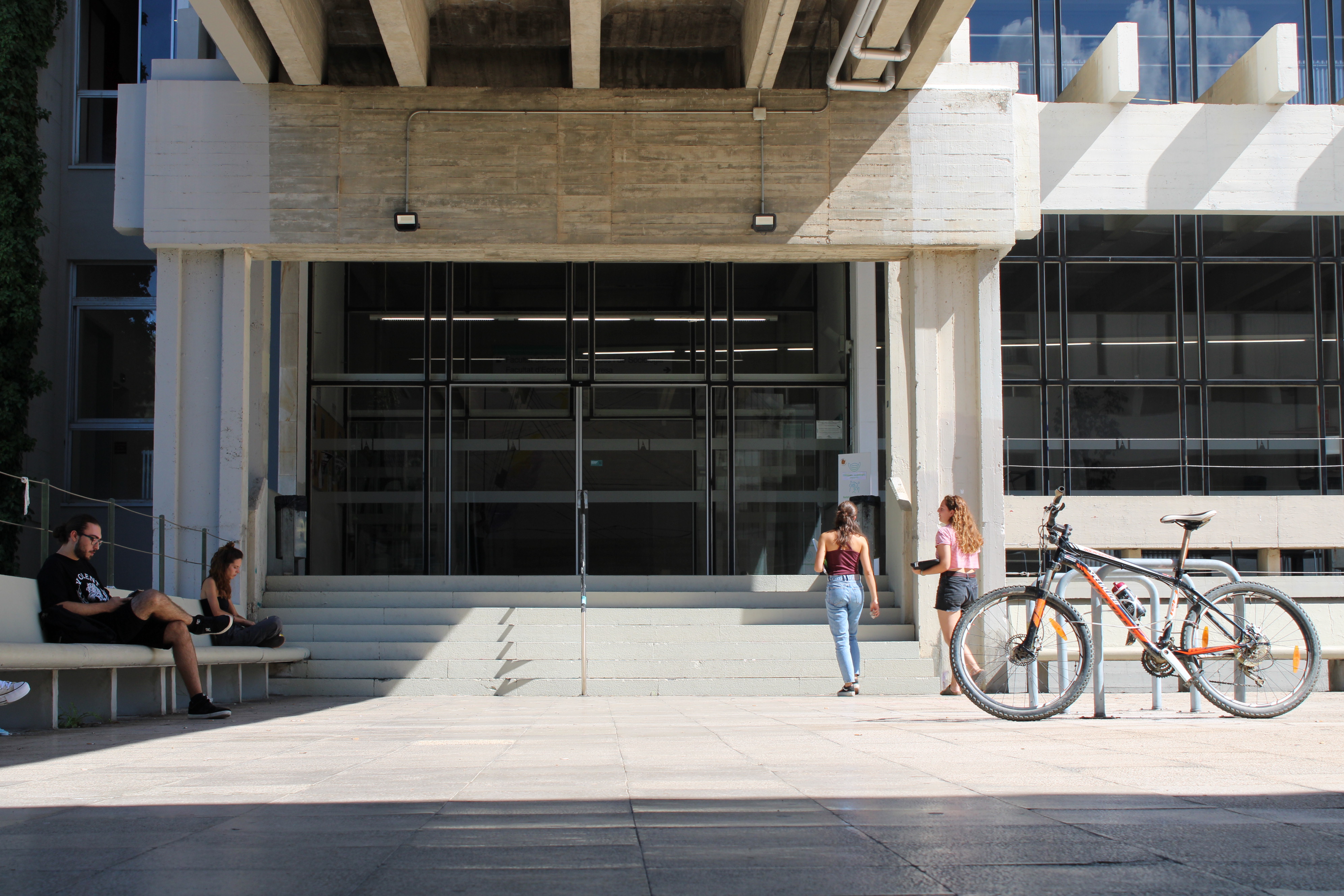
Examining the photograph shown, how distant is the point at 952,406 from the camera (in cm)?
1207

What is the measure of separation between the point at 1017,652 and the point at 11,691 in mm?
4982

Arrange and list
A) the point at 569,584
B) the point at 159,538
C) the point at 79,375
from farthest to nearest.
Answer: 1. the point at 79,375
2. the point at 569,584
3. the point at 159,538

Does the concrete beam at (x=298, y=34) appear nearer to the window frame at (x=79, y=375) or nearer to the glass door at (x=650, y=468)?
the window frame at (x=79, y=375)

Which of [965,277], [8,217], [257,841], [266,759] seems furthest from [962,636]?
[8,217]

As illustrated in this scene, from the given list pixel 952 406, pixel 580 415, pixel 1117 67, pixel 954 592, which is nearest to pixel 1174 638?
A: pixel 954 592

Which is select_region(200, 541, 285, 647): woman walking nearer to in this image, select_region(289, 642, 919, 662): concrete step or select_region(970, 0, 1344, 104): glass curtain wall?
select_region(289, 642, 919, 662): concrete step

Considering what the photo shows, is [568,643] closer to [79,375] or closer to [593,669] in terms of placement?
[593,669]

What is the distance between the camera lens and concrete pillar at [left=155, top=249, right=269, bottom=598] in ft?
38.4

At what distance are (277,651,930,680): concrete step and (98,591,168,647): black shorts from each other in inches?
156

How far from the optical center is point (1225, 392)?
21.0m

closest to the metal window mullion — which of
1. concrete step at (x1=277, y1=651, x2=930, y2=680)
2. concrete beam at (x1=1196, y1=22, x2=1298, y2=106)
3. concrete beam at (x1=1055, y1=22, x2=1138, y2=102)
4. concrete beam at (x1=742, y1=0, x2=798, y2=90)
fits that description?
concrete step at (x1=277, y1=651, x2=930, y2=680)

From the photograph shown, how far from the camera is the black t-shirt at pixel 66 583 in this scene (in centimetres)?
692

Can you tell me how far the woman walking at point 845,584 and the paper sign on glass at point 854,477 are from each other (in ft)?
15.6

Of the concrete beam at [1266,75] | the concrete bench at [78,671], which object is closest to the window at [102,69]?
the concrete bench at [78,671]
